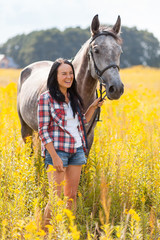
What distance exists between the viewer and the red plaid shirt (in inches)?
95.7

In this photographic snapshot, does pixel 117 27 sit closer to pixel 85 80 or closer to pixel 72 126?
pixel 85 80

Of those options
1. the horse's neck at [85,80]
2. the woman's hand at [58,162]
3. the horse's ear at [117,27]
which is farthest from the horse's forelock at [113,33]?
the woman's hand at [58,162]

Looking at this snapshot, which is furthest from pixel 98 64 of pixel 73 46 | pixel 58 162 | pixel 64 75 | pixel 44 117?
pixel 73 46

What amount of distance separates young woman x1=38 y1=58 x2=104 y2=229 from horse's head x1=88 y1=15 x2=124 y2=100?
14.7 inches

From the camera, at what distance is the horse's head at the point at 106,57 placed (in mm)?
2682

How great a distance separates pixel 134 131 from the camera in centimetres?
290

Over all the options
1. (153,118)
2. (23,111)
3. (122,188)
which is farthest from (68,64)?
(153,118)

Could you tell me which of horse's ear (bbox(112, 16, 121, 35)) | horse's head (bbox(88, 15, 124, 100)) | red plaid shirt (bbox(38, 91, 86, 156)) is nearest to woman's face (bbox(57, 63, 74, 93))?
red plaid shirt (bbox(38, 91, 86, 156))

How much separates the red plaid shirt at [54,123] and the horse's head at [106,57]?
1.89ft

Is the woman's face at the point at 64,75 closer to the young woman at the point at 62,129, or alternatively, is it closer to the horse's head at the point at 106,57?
the young woman at the point at 62,129

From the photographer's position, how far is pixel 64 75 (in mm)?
2516

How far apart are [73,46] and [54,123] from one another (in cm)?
5154

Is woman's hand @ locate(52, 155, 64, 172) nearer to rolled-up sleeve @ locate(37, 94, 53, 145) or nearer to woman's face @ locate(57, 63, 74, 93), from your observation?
rolled-up sleeve @ locate(37, 94, 53, 145)

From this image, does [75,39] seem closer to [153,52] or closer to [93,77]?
[153,52]
